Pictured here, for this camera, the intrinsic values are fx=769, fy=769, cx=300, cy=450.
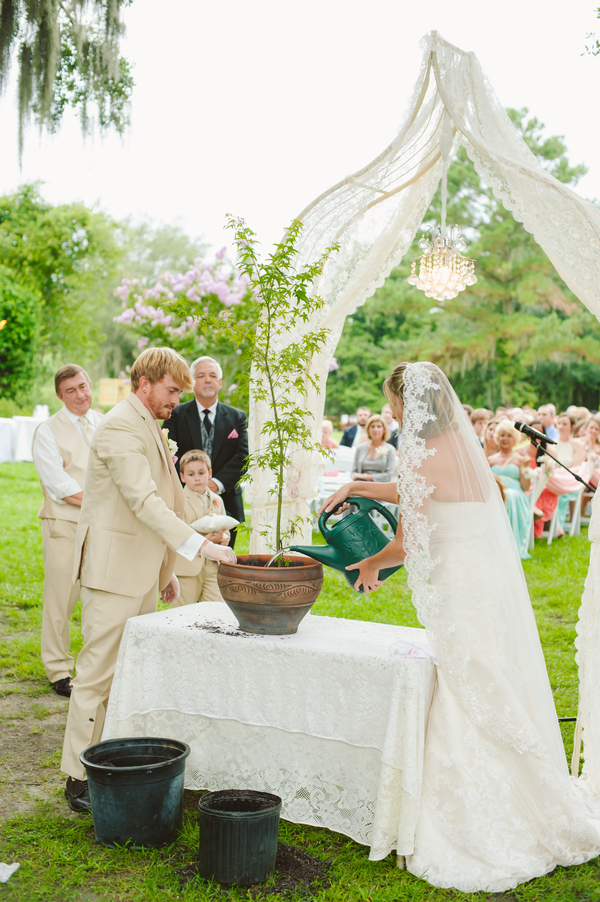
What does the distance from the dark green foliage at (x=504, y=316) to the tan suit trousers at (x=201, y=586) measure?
1936 cm

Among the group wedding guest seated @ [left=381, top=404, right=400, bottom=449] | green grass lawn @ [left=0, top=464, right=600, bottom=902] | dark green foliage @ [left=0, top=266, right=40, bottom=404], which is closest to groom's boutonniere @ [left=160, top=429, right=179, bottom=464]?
green grass lawn @ [left=0, top=464, right=600, bottom=902]

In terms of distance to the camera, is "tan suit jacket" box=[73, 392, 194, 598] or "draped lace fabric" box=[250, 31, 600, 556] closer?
"tan suit jacket" box=[73, 392, 194, 598]

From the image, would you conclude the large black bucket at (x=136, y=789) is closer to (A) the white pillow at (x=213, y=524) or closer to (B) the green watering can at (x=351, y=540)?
(B) the green watering can at (x=351, y=540)

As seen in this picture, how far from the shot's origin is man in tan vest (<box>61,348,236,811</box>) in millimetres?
3113

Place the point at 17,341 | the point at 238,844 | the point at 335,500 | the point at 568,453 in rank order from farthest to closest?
the point at 17,341 → the point at 568,453 → the point at 335,500 → the point at 238,844

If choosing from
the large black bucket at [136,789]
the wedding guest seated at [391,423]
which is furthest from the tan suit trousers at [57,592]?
the wedding guest seated at [391,423]

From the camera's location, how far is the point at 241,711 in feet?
9.87

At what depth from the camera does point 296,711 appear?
2918mm

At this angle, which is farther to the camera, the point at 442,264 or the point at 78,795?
the point at 442,264

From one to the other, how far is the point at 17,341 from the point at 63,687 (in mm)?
16146

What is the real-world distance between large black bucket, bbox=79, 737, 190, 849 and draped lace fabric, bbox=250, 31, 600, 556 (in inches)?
45.0

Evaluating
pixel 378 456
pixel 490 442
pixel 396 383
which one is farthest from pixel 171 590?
pixel 490 442

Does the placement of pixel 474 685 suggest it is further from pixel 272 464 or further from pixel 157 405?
pixel 157 405

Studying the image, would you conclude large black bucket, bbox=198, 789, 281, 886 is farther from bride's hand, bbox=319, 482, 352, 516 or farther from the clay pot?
bride's hand, bbox=319, 482, 352, 516
